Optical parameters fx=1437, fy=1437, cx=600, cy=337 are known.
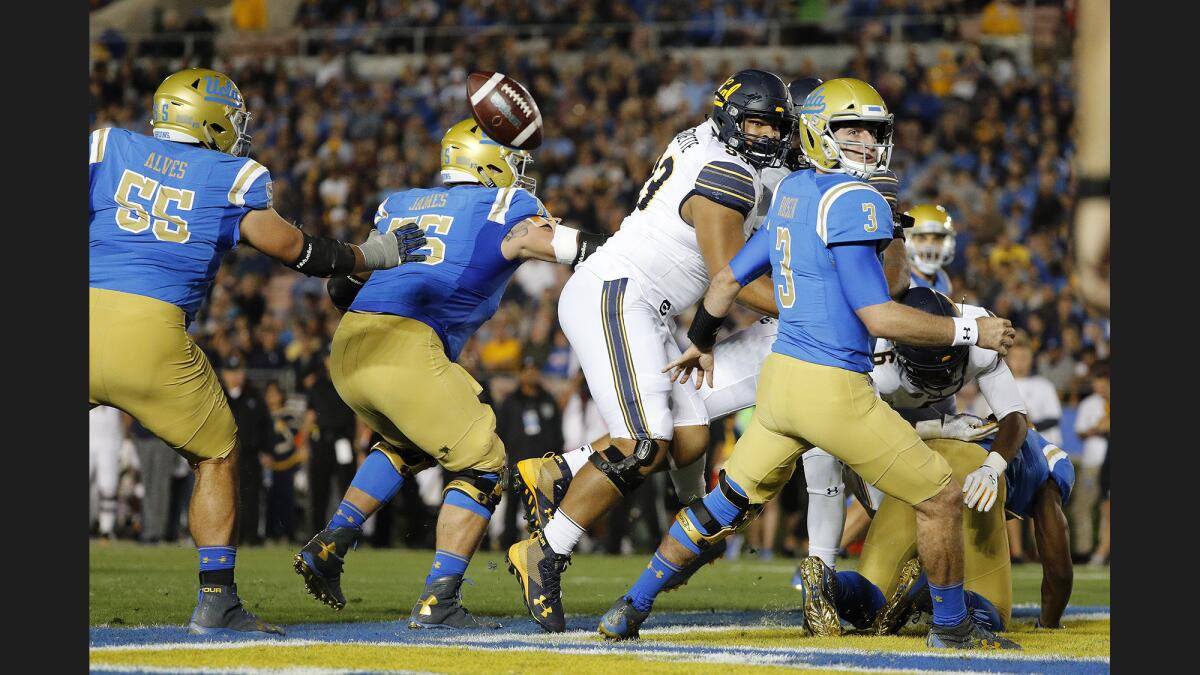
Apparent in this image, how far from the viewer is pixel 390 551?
12.7 meters

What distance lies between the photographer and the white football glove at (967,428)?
602 centimetres

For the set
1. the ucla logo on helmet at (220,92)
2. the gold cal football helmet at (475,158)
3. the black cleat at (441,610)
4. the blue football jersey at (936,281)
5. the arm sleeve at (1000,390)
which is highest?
the ucla logo on helmet at (220,92)

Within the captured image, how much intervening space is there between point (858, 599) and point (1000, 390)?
43.1 inches

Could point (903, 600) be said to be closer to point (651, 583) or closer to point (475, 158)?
point (651, 583)

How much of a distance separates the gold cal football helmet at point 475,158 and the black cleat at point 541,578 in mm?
1728

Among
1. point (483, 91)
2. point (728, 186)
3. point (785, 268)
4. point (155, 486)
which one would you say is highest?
point (483, 91)

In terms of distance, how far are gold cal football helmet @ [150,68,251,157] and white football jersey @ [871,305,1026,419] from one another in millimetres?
2828

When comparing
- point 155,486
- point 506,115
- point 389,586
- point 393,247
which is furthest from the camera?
point 155,486

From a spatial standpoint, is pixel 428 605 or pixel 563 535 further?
pixel 428 605

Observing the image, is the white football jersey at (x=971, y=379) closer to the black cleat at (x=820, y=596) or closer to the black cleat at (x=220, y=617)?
the black cleat at (x=820, y=596)

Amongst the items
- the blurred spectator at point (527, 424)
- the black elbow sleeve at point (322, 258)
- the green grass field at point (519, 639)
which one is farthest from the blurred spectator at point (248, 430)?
the black elbow sleeve at point (322, 258)

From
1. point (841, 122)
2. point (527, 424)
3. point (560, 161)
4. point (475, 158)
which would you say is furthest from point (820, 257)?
point (560, 161)

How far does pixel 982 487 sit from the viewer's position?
5.49 meters

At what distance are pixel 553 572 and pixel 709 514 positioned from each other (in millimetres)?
767
